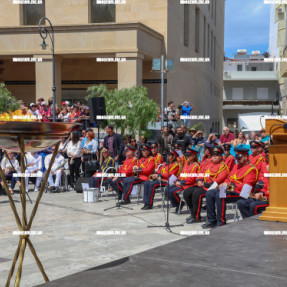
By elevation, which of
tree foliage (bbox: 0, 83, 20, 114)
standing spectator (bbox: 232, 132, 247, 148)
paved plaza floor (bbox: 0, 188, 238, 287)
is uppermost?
tree foliage (bbox: 0, 83, 20, 114)

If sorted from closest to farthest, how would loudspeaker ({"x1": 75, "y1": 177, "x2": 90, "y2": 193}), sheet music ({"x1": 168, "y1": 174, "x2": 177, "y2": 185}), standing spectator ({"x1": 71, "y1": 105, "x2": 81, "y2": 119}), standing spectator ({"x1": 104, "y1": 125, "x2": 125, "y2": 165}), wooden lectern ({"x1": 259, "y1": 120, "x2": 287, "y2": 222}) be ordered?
wooden lectern ({"x1": 259, "y1": 120, "x2": 287, "y2": 222})
sheet music ({"x1": 168, "y1": 174, "x2": 177, "y2": 185})
loudspeaker ({"x1": 75, "y1": 177, "x2": 90, "y2": 193})
standing spectator ({"x1": 104, "y1": 125, "x2": 125, "y2": 165})
standing spectator ({"x1": 71, "y1": 105, "x2": 81, "y2": 119})

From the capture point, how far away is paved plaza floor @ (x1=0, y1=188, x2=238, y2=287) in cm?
705

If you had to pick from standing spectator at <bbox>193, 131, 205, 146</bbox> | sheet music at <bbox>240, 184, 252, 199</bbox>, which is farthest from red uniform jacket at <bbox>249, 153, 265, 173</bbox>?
standing spectator at <bbox>193, 131, 205, 146</bbox>

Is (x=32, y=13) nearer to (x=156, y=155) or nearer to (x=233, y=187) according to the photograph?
(x=156, y=155)

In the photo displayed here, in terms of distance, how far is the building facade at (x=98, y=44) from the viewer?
23.3 meters

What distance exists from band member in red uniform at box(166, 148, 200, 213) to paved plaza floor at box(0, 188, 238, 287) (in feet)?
1.77

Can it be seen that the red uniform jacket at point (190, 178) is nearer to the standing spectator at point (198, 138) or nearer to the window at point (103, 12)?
the standing spectator at point (198, 138)

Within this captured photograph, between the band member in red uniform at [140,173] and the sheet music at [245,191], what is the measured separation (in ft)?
12.8

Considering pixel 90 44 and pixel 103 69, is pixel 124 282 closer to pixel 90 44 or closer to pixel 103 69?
pixel 90 44

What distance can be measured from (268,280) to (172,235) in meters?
6.11

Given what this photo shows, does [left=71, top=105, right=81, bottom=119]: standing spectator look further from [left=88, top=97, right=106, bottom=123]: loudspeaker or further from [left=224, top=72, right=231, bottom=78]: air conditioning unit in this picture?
[left=224, top=72, right=231, bottom=78]: air conditioning unit

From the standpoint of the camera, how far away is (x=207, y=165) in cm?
1082

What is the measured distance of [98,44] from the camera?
23.5m

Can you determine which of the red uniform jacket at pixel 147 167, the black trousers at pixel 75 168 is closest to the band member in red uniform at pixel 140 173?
the red uniform jacket at pixel 147 167
